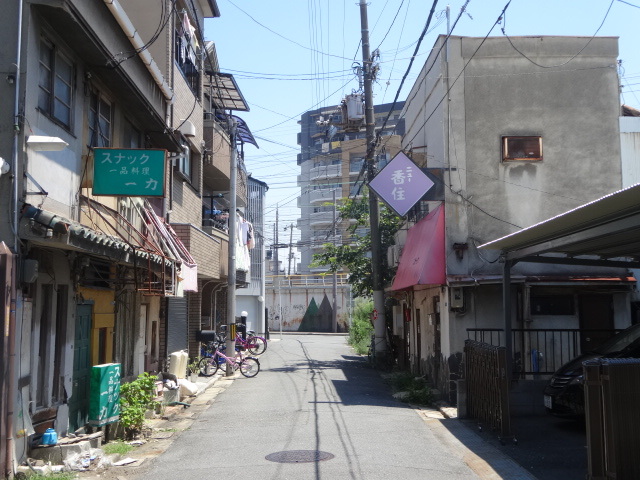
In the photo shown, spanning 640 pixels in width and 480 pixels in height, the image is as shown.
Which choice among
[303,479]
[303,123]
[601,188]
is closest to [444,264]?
[601,188]

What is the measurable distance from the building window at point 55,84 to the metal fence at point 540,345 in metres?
9.33

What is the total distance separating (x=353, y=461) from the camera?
9.37m

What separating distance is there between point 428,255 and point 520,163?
10.0 feet

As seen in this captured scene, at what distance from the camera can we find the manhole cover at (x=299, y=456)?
9516 mm

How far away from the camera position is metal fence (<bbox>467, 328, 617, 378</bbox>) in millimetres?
14953

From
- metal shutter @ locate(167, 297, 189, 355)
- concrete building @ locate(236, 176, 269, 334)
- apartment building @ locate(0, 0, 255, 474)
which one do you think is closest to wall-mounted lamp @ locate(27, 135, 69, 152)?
apartment building @ locate(0, 0, 255, 474)

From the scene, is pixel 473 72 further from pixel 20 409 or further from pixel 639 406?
pixel 20 409

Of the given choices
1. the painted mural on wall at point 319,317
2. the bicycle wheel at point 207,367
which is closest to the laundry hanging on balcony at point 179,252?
the bicycle wheel at point 207,367

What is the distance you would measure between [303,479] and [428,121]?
481 inches

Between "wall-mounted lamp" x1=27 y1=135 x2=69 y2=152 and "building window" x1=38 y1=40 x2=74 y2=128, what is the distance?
763mm

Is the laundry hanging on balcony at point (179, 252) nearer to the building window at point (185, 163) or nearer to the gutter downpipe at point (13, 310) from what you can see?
the building window at point (185, 163)

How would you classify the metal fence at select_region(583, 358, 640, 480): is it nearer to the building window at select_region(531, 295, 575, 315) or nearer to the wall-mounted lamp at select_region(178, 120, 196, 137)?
the building window at select_region(531, 295, 575, 315)

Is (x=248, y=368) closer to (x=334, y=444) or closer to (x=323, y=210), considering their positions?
(x=334, y=444)

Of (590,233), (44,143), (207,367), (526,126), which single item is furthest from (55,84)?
(207,367)
